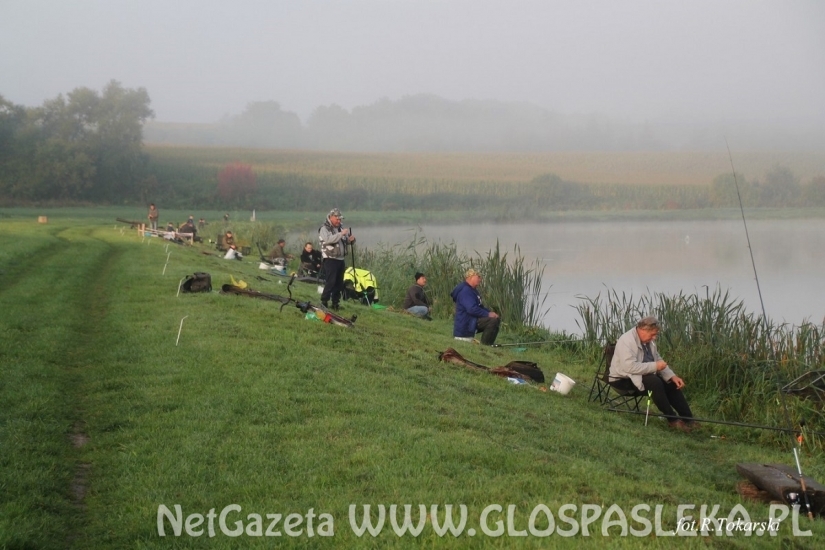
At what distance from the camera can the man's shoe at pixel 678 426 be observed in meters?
9.93

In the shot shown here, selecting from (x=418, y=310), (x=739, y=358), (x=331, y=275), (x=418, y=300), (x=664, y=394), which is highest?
(x=331, y=275)

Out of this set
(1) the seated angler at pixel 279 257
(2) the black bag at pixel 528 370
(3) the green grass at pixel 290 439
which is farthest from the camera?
(1) the seated angler at pixel 279 257

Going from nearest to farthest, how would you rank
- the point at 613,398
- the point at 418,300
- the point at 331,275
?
the point at 613,398 < the point at 331,275 < the point at 418,300

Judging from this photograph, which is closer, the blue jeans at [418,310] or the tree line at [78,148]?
the blue jeans at [418,310]

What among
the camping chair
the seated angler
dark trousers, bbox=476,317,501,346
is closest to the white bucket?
the camping chair

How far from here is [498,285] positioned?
19562 millimetres

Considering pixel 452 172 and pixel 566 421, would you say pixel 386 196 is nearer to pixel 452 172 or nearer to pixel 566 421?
pixel 452 172

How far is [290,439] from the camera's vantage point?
6914mm

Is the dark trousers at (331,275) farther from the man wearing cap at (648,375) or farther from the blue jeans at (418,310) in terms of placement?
the man wearing cap at (648,375)

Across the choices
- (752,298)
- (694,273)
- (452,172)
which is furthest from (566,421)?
(452,172)

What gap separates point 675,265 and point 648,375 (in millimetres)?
27563

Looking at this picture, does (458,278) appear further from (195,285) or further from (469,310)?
(195,285)

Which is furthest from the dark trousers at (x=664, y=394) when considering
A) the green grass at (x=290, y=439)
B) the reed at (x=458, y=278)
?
the reed at (x=458, y=278)

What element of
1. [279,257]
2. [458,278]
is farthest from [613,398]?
[279,257]
